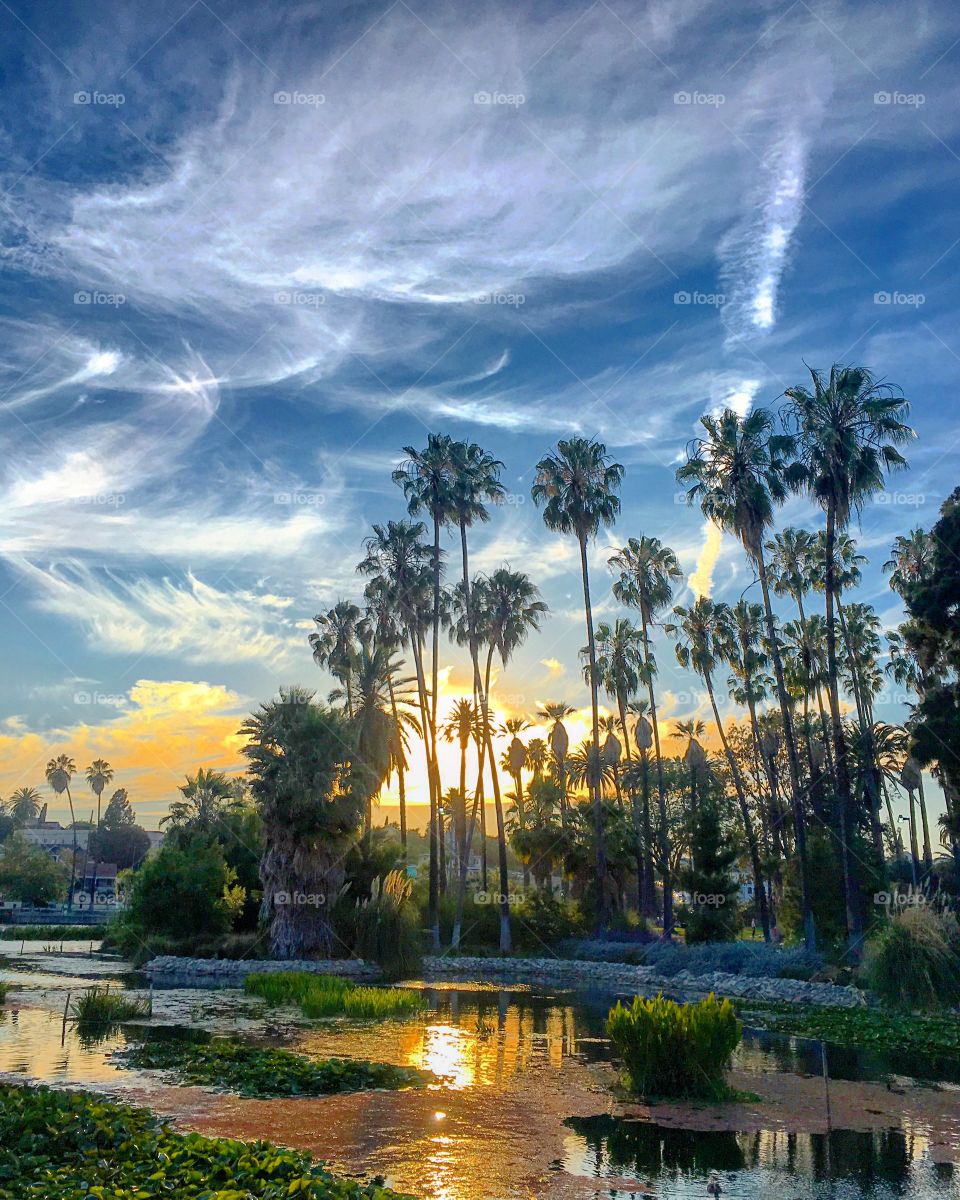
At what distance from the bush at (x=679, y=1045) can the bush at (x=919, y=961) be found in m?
11.9

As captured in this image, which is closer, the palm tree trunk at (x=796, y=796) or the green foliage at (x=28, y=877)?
the palm tree trunk at (x=796, y=796)

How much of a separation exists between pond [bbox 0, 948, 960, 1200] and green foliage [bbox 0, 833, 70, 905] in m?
73.4

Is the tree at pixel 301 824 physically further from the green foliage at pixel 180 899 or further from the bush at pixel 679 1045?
the bush at pixel 679 1045

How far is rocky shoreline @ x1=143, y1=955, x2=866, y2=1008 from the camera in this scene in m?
32.2

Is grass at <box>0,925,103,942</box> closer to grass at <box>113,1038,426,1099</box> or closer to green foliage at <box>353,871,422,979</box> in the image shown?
green foliage at <box>353,871,422,979</box>

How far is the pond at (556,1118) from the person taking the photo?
1162 centimetres

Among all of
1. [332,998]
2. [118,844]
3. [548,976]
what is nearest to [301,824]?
[548,976]

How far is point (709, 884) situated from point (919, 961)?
1716 centimetres

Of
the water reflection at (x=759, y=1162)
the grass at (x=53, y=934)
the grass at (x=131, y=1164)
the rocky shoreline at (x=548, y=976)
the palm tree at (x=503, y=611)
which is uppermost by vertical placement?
the palm tree at (x=503, y=611)

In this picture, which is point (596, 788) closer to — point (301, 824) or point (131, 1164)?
point (301, 824)

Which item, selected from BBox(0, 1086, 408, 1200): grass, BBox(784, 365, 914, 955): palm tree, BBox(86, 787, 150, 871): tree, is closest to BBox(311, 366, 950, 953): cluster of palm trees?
BBox(784, 365, 914, 955): palm tree

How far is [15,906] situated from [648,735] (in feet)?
202

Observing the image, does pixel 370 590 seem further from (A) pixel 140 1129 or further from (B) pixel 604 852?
(A) pixel 140 1129

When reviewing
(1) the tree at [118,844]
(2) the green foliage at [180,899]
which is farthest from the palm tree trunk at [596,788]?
(1) the tree at [118,844]
